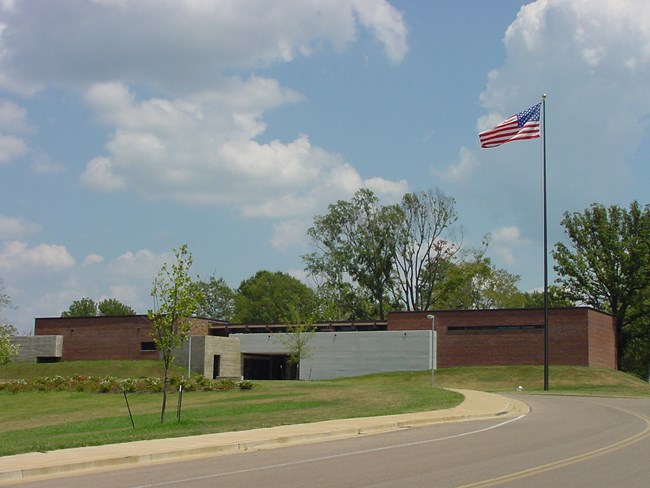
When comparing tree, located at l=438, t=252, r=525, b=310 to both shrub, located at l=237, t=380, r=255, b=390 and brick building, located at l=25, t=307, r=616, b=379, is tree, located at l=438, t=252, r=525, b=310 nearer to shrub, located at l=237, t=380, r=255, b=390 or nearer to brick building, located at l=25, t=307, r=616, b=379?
brick building, located at l=25, t=307, r=616, b=379

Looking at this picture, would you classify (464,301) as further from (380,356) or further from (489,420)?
(489,420)

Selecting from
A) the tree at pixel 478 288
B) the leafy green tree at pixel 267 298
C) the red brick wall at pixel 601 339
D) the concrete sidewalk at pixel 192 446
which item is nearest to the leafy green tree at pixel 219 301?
the leafy green tree at pixel 267 298

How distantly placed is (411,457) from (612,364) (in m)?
59.6

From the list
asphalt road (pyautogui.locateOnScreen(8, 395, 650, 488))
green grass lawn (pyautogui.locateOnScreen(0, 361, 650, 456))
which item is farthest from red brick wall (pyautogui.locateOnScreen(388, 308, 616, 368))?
asphalt road (pyautogui.locateOnScreen(8, 395, 650, 488))

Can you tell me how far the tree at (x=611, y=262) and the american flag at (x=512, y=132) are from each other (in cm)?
3524

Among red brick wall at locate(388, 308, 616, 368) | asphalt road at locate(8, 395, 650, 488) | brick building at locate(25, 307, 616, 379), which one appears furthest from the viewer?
brick building at locate(25, 307, 616, 379)

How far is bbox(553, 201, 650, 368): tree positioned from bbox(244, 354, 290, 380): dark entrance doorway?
1105 inches

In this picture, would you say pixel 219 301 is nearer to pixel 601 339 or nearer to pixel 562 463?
pixel 601 339

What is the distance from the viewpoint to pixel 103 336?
73.9 meters

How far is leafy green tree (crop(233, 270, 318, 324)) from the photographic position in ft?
423

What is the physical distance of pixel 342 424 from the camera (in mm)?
21891

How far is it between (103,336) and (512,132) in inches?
1769

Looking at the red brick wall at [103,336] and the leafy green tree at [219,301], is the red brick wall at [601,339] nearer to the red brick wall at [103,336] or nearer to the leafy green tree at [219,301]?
the red brick wall at [103,336]

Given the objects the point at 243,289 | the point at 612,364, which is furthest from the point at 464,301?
the point at 243,289
